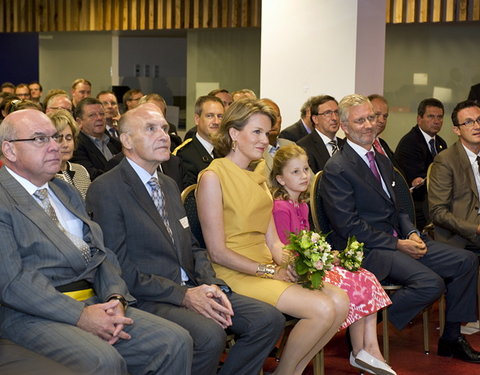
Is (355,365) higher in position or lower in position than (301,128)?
lower

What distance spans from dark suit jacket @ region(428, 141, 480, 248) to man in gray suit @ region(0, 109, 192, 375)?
2.71 m

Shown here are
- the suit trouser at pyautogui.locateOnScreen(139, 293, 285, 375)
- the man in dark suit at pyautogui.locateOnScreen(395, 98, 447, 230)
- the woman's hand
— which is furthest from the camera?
the man in dark suit at pyautogui.locateOnScreen(395, 98, 447, 230)

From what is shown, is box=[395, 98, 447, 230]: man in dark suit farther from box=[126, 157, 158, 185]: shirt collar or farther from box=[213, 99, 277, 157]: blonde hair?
box=[126, 157, 158, 185]: shirt collar

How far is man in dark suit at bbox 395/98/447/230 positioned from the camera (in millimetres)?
6750

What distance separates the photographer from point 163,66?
37.6 feet

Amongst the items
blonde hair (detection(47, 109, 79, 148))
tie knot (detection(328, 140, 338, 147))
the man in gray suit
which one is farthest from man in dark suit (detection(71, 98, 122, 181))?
the man in gray suit

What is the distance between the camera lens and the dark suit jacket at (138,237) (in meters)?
3.57

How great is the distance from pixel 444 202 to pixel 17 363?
11.4 ft

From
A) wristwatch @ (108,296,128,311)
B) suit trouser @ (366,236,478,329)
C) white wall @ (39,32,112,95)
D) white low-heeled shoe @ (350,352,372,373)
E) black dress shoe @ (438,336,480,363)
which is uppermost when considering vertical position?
white wall @ (39,32,112,95)

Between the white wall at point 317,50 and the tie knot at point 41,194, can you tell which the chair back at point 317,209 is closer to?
the tie knot at point 41,194

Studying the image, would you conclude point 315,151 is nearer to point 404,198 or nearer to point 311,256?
point 404,198

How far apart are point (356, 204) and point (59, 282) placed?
2.19 meters

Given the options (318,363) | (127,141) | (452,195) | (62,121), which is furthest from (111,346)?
(452,195)

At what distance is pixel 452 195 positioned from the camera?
5523 mm
